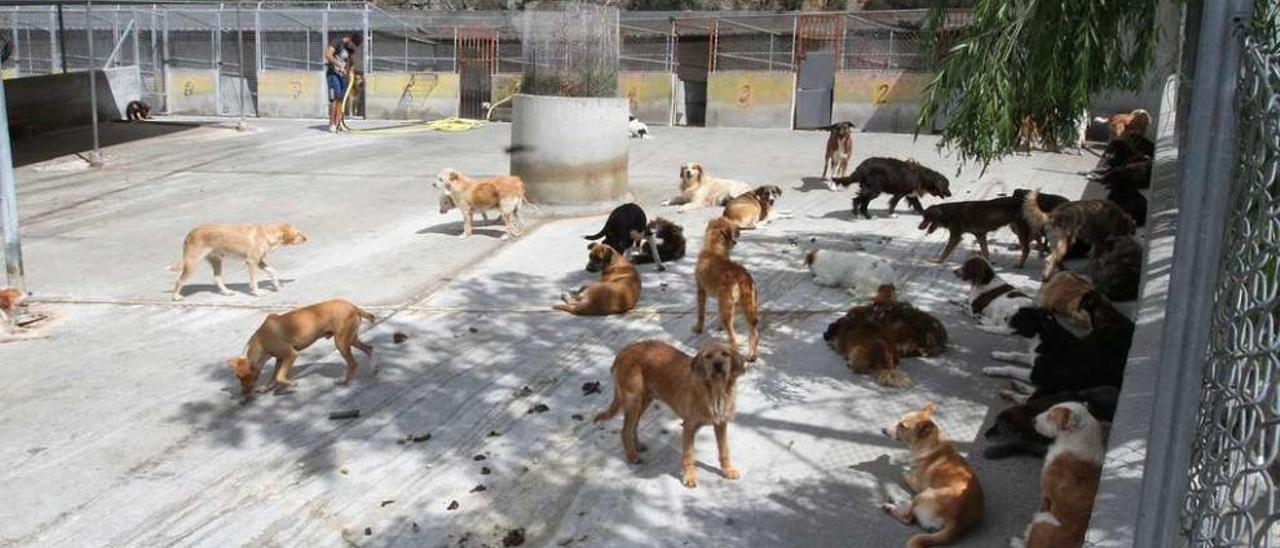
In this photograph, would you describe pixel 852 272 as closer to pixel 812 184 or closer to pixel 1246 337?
pixel 812 184

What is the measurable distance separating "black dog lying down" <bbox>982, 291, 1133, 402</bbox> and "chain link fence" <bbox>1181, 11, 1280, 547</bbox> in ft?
10.8

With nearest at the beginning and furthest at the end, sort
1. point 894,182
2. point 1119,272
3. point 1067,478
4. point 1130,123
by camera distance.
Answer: point 1067,478 → point 1119,272 → point 894,182 → point 1130,123

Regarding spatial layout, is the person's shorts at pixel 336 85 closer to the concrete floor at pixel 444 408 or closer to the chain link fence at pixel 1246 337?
the concrete floor at pixel 444 408

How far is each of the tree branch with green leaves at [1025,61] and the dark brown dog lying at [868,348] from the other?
1.56 meters

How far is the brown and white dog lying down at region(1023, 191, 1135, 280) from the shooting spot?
29.5 ft

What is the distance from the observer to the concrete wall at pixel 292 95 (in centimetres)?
2783

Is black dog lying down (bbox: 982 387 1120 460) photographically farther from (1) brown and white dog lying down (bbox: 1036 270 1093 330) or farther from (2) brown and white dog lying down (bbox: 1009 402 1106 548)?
(1) brown and white dog lying down (bbox: 1036 270 1093 330)

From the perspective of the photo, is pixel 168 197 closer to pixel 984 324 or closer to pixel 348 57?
pixel 348 57

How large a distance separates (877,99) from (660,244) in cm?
1305

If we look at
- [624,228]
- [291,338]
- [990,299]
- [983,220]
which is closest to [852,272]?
[990,299]

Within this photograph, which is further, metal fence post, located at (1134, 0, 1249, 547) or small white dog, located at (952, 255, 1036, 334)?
small white dog, located at (952, 255, 1036, 334)

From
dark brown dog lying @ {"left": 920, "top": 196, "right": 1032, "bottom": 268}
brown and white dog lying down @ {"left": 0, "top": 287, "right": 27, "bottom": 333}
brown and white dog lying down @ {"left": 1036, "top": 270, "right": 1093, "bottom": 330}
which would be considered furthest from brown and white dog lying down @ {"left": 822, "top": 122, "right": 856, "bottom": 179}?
brown and white dog lying down @ {"left": 0, "top": 287, "right": 27, "bottom": 333}

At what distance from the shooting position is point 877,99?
2183 cm

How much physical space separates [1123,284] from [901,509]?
4.30 meters
